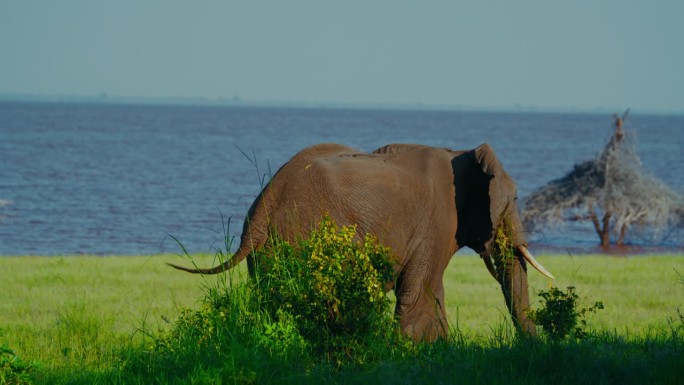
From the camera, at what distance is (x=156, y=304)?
12.4 m

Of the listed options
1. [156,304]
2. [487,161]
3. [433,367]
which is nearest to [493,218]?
[487,161]

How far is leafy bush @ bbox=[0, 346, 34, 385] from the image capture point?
22.3 ft

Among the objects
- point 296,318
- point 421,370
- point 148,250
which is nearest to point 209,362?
point 296,318

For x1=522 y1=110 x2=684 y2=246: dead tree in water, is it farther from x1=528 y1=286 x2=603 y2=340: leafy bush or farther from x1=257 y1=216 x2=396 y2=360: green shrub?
x1=257 y1=216 x2=396 y2=360: green shrub

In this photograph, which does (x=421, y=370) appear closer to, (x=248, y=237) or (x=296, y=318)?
(x=296, y=318)

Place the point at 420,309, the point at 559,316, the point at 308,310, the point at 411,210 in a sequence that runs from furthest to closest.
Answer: the point at 411,210 < the point at 420,309 < the point at 559,316 < the point at 308,310

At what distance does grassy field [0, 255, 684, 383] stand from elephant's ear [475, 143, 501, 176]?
105 centimetres

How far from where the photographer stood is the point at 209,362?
6922mm

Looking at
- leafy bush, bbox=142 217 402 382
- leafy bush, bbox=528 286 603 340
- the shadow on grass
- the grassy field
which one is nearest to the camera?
the shadow on grass

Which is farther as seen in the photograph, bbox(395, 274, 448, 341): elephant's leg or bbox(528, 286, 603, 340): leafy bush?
bbox(395, 274, 448, 341): elephant's leg

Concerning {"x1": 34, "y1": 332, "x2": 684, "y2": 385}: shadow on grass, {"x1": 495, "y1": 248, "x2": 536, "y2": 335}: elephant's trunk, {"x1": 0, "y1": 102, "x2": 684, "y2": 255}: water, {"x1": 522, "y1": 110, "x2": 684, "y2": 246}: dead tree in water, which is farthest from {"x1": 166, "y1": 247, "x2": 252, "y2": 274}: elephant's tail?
{"x1": 522, "y1": 110, "x2": 684, "y2": 246}: dead tree in water

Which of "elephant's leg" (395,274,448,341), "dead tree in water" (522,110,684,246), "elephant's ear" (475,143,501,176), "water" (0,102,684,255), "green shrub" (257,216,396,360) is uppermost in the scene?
"elephant's ear" (475,143,501,176)

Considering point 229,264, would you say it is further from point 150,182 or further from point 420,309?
point 150,182

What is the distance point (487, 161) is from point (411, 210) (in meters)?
0.82
